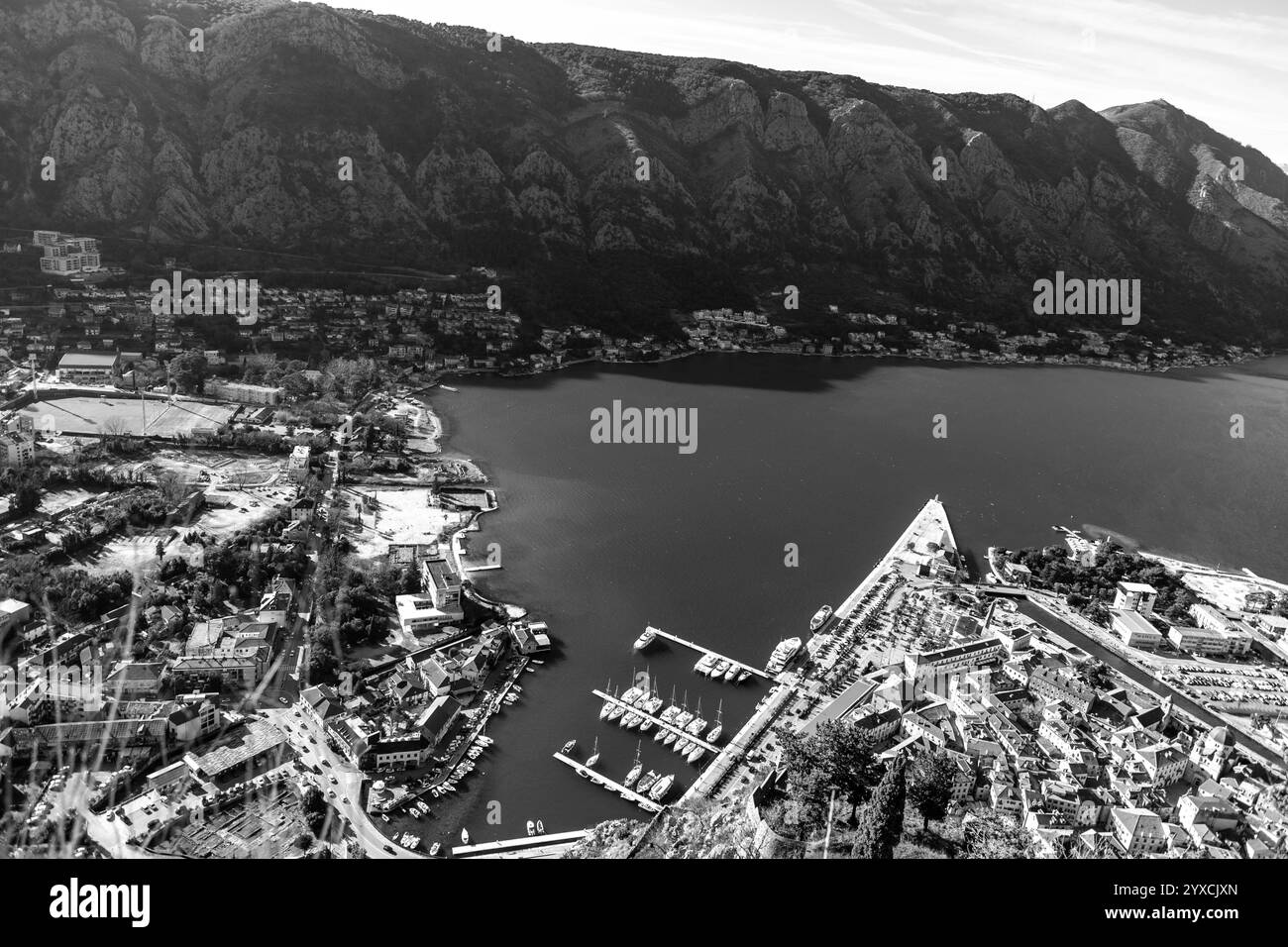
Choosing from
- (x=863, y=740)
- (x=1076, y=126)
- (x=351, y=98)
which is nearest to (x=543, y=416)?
(x=863, y=740)

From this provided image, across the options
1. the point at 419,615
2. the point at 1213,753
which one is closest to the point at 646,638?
the point at 419,615

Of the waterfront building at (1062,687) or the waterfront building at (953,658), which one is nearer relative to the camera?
the waterfront building at (1062,687)

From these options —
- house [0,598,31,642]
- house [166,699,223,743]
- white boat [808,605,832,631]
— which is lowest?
house [166,699,223,743]

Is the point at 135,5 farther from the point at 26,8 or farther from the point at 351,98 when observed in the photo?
the point at 351,98

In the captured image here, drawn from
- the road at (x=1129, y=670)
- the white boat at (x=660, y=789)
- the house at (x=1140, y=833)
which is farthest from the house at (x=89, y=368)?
the house at (x=1140, y=833)

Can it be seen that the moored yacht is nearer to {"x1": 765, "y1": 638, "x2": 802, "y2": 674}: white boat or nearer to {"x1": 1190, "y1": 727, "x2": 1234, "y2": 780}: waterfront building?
{"x1": 765, "y1": 638, "x2": 802, "y2": 674}: white boat

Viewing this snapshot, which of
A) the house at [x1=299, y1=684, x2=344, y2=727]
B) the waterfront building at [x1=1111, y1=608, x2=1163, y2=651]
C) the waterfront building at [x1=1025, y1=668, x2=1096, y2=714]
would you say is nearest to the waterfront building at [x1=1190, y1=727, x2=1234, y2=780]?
the waterfront building at [x1=1025, y1=668, x2=1096, y2=714]

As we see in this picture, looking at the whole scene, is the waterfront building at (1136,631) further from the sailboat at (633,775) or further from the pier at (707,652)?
the sailboat at (633,775)

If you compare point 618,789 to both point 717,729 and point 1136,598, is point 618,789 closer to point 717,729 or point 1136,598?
point 717,729
